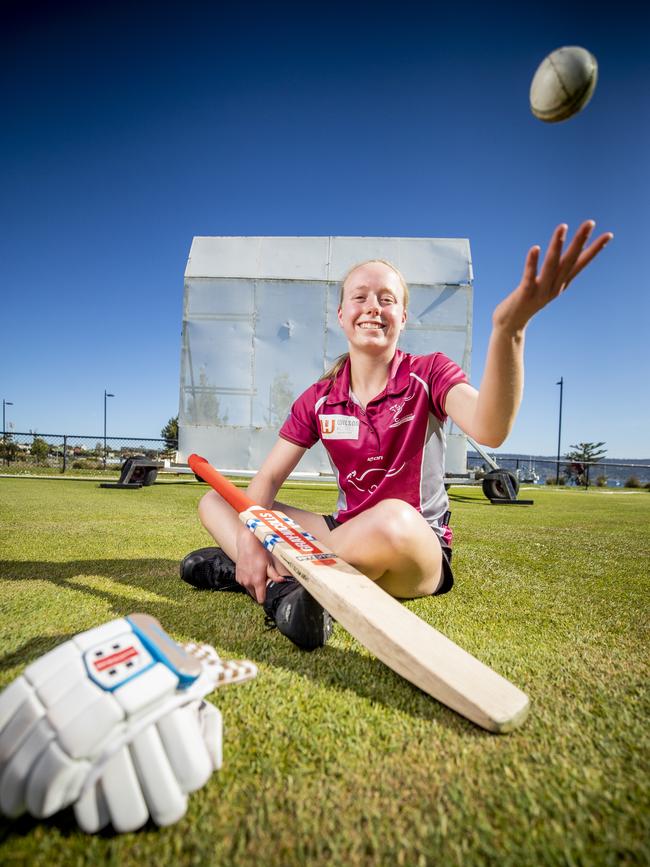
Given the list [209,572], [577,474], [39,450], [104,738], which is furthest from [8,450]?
[577,474]

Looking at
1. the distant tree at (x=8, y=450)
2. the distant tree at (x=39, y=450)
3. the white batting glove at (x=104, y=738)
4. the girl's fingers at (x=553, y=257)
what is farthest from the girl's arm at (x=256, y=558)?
the distant tree at (x=8, y=450)

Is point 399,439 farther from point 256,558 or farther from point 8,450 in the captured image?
point 8,450

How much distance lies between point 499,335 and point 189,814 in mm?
1065

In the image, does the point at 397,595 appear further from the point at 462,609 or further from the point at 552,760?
the point at 552,760

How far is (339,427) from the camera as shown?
6.34 feet

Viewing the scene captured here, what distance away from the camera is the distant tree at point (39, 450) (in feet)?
41.9

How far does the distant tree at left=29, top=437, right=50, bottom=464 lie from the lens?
1277 centimetres

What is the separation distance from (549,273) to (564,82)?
120cm

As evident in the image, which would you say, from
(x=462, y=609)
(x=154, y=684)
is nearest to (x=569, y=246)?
(x=154, y=684)

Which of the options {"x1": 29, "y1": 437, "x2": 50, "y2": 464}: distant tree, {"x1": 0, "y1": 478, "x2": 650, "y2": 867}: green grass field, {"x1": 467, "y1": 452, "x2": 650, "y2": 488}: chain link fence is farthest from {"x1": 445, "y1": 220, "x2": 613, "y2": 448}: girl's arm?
{"x1": 467, "y1": 452, "x2": 650, "y2": 488}: chain link fence

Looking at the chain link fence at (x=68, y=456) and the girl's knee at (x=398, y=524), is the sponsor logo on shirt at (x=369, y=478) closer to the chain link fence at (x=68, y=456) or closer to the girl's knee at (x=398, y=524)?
the girl's knee at (x=398, y=524)

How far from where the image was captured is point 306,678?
119 cm

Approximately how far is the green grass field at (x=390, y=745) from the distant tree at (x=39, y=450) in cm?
1225

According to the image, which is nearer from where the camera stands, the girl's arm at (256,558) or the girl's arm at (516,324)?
the girl's arm at (516,324)
